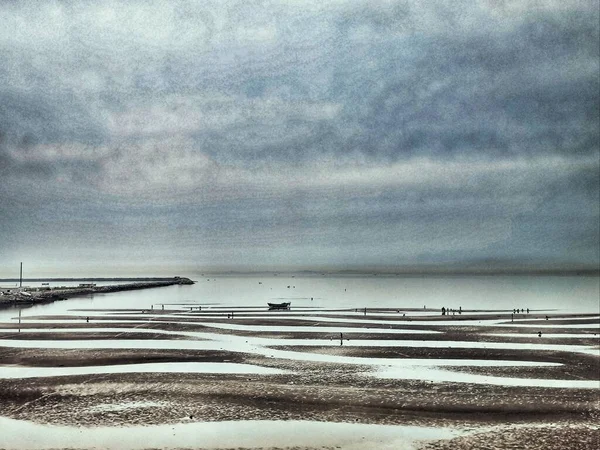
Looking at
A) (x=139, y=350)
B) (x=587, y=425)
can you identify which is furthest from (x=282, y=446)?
(x=139, y=350)

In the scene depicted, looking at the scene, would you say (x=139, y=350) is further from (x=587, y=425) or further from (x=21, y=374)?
(x=587, y=425)

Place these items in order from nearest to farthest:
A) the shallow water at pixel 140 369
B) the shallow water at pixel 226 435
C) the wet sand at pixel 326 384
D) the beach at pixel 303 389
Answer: the shallow water at pixel 226 435 → the beach at pixel 303 389 → the wet sand at pixel 326 384 → the shallow water at pixel 140 369

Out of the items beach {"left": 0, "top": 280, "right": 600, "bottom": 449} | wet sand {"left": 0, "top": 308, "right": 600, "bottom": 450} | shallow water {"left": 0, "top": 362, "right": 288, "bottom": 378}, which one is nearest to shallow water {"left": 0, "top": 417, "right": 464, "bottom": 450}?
beach {"left": 0, "top": 280, "right": 600, "bottom": 449}

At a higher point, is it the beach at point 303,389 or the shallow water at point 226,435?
the beach at point 303,389

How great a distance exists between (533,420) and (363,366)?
13.1 m

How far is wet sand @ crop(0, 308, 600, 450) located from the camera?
21453 millimetres

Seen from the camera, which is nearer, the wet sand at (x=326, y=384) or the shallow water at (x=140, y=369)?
the wet sand at (x=326, y=384)

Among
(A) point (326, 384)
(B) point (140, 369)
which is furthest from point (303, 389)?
(B) point (140, 369)

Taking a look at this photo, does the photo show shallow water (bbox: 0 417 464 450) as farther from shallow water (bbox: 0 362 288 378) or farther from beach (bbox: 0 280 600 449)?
shallow water (bbox: 0 362 288 378)

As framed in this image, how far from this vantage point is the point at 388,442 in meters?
19.3

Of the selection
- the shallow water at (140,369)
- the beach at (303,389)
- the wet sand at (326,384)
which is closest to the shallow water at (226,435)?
the beach at (303,389)

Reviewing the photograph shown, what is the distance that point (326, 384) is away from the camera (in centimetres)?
2812

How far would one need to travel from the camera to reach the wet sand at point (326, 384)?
21.5m

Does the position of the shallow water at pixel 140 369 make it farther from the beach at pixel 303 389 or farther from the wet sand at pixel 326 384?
the wet sand at pixel 326 384
